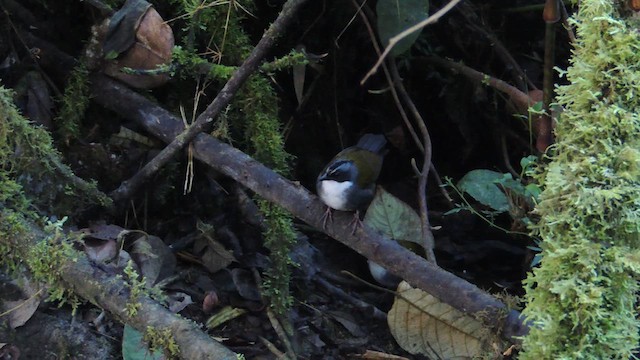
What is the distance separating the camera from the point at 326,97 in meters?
3.39

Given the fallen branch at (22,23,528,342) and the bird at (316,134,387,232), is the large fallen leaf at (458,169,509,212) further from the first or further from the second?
the fallen branch at (22,23,528,342)

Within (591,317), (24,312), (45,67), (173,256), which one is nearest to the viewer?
(591,317)

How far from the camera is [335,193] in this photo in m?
2.33

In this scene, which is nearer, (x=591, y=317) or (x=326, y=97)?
(x=591, y=317)

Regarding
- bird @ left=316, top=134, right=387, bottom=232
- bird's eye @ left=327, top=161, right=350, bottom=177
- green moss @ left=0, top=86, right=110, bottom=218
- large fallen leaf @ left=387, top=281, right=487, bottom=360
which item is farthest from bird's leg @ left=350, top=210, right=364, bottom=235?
green moss @ left=0, top=86, right=110, bottom=218

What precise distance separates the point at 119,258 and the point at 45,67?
0.92 metres

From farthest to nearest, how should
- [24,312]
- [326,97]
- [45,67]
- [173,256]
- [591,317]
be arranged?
[326,97] < [45,67] < [173,256] < [24,312] < [591,317]

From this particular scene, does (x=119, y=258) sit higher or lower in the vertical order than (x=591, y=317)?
lower

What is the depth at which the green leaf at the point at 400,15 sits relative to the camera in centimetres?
286

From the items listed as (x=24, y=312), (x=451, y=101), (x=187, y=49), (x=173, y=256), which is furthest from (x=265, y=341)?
(x=451, y=101)

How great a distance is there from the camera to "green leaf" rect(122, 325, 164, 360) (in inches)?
81.4

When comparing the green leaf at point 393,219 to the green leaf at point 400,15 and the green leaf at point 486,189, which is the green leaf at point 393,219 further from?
the green leaf at point 400,15

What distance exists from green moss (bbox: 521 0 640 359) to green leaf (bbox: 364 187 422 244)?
4.14 ft

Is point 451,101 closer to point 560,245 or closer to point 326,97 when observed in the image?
point 326,97
